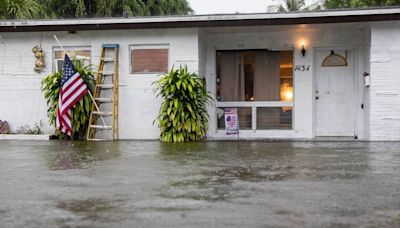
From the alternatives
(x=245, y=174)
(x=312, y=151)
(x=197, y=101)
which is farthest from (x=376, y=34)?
(x=245, y=174)

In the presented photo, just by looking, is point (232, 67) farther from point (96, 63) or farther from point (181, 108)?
point (96, 63)

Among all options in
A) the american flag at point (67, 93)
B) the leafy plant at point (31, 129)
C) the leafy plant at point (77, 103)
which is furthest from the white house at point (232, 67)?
the american flag at point (67, 93)

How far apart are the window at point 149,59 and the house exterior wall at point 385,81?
5.01 meters

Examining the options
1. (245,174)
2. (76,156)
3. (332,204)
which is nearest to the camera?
(332,204)

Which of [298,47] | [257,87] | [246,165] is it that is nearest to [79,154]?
[246,165]

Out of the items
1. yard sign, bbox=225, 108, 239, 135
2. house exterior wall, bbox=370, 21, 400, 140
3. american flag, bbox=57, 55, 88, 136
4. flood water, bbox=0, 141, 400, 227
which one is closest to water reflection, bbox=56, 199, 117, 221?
flood water, bbox=0, 141, 400, 227

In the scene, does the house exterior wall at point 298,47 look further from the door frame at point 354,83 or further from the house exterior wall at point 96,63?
the house exterior wall at point 96,63

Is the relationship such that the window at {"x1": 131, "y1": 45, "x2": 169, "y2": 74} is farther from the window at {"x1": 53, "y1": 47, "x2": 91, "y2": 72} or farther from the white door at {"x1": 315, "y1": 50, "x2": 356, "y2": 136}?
the white door at {"x1": 315, "y1": 50, "x2": 356, "y2": 136}

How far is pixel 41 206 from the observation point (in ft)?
17.3

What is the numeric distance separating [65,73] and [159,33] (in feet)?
8.24

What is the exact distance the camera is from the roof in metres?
11.3

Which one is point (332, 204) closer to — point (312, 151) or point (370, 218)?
point (370, 218)

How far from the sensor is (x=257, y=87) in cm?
1335

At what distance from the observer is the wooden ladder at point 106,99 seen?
12.7 meters
